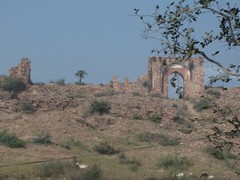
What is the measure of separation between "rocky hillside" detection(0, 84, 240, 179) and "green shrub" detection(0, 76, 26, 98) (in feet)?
1.77

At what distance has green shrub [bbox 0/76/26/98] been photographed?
106 ft

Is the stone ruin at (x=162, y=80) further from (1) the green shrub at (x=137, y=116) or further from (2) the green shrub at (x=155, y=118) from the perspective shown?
(1) the green shrub at (x=137, y=116)

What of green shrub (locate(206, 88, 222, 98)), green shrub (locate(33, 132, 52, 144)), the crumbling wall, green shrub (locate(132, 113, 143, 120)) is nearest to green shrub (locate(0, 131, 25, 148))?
green shrub (locate(33, 132, 52, 144))

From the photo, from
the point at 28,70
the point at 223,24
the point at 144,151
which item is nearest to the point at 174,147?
the point at 144,151

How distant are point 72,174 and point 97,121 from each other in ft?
39.7

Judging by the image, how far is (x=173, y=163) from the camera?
58.7ft

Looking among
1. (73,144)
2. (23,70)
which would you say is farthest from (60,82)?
(73,144)

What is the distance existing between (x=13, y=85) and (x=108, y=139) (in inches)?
496

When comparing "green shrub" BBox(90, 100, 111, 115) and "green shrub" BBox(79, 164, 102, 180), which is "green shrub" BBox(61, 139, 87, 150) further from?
"green shrub" BBox(90, 100, 111, 115)

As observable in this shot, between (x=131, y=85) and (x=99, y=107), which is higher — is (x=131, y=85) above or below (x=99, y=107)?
above

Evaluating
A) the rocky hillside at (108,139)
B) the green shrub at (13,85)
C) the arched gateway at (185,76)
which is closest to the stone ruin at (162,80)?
the arched gateway at (185,76)

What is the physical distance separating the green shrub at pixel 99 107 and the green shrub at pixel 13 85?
644 cm

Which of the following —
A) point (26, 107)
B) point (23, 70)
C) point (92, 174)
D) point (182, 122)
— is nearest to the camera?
point (92, 174)

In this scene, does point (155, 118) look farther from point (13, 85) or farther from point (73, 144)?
point (13, 85)
